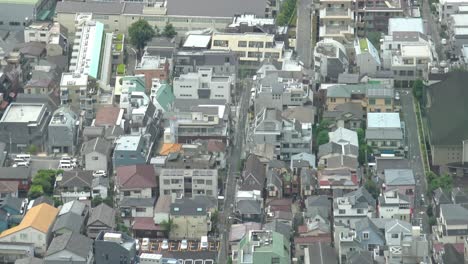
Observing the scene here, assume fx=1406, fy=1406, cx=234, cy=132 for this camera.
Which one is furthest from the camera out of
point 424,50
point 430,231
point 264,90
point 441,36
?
point 441,36

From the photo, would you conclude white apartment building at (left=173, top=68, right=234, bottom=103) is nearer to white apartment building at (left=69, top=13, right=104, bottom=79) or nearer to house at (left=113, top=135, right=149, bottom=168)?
white apartment building at (left=69, top=13, right=104, bottom=79)

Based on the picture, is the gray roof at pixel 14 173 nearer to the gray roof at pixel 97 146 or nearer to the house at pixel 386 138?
the gray roof at pixel 97 146

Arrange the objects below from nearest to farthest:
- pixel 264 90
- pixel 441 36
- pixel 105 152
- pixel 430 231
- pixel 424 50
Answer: pixel 430 231 → pixel 105 152 → pixel 264 90 → pixel 424 50 → pixel 441 36

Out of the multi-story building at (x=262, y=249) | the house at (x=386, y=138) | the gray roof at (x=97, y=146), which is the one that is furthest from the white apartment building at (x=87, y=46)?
the multi-story building at (x=262, y=249)

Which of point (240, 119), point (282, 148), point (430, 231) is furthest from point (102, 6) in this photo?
point (430, 231)

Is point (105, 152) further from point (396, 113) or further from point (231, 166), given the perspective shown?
point (396, 113)

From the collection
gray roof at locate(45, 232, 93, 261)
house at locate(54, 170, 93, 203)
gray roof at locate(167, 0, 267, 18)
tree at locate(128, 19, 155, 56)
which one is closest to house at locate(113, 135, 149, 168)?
house at locate(54, 170, 93, 203)

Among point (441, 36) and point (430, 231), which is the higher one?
point (441, 36)
